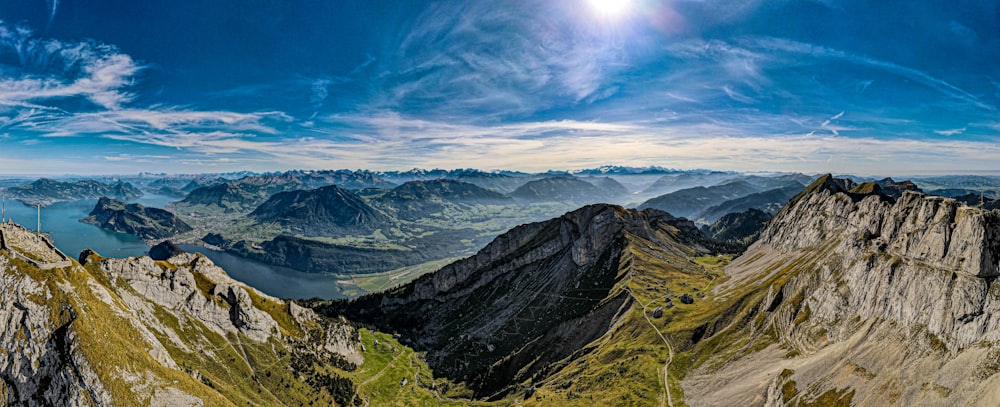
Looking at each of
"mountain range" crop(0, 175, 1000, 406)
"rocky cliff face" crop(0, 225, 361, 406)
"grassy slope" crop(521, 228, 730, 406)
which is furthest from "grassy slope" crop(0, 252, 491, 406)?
"grassy slope" crop(521, 228, 730, 406)

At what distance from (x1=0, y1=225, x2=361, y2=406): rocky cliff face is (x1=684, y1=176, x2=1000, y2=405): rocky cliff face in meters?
147

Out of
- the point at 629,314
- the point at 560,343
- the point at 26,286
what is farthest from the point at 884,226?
the point at 26,286

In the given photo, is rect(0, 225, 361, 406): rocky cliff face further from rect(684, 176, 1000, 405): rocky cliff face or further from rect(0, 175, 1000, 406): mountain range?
rect(684, 176, 1000, 405): rocky cliff face

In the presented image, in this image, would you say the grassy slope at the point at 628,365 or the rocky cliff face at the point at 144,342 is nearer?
the rocky cliff face at the point at 144,342

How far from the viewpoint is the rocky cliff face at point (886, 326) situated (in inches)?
3051

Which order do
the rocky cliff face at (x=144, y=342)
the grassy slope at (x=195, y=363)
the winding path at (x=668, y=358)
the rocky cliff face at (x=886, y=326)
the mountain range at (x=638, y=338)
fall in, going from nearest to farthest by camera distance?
1. the rocky cliff face at (x=886, y=326)
2. the mountain range at (x=638, y=338)
3. the rocky cliff face at (x=144, y=342)
4. the grassy slope at (x=195, y=363)
5. the winding path at (x=668, y=358)

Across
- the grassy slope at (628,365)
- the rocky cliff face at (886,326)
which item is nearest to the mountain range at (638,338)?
the rocky cliff face at (886,326)

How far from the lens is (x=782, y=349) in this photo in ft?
378

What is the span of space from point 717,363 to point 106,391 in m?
165

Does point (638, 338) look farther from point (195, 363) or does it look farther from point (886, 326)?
point (195, 363)

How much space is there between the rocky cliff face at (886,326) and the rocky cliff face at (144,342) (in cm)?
14714

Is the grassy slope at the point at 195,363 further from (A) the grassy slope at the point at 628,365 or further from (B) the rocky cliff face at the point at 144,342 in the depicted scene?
(A) the grassy slope at the point at 628,365

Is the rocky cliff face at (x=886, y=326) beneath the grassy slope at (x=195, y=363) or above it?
above

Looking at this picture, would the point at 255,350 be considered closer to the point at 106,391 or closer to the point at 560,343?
the point at 106,391
